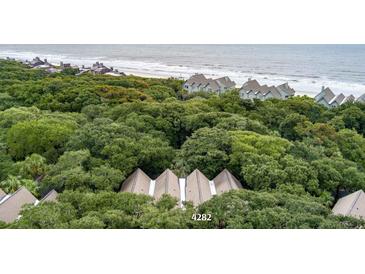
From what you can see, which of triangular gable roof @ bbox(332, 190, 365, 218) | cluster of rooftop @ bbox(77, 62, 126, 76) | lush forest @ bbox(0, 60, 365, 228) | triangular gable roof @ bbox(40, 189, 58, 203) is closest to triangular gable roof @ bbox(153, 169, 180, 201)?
lush forest @ bbox(0, 60, 365, 228)

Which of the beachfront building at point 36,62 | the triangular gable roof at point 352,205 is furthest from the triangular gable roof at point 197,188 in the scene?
the beachfront building at point 36,62

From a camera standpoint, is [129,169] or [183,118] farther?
[183,118]

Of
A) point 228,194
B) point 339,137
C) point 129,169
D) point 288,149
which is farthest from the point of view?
point 339,137

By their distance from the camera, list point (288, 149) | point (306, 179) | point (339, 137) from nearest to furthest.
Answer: point (306, 179) < point (288, 149) < point (339, 137)

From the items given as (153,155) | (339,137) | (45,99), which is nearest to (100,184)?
(153,155)

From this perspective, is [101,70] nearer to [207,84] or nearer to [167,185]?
[207,84]

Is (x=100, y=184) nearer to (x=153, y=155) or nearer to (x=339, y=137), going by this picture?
→ (x=153, y=155)

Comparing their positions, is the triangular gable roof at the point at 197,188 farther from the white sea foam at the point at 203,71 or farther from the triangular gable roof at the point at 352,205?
the white sea foam at the point at 203,71

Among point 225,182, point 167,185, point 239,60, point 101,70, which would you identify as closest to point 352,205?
point 225,182

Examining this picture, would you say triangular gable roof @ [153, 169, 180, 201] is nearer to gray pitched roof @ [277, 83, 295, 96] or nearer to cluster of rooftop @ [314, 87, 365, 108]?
cluster of rooftop @ [314, 87, 365, 108]
